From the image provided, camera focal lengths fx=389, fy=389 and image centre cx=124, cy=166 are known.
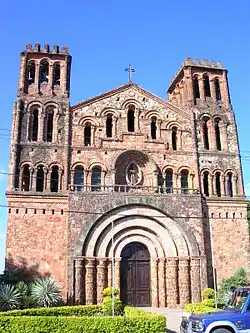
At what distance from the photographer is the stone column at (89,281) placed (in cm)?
2798

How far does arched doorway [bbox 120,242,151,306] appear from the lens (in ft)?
97.4

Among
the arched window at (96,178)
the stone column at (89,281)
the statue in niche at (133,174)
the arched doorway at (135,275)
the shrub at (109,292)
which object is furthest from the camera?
the statue in niche at (133,174)

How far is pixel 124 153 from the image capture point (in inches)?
1323

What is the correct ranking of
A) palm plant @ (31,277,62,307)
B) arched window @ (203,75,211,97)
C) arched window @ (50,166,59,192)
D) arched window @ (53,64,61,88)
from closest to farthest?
palm plant @ (31,277,62,307) → arched window @ (50,166,59,192) → arched window @ (53,64,61,88) → arched window @ (203,75,211,97)

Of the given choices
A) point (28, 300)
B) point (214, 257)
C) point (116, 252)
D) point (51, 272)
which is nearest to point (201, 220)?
point (214, 257)

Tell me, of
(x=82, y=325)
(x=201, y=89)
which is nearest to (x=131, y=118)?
(x=201, y=89)

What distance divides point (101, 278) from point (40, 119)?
1452 cm

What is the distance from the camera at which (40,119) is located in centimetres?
3391

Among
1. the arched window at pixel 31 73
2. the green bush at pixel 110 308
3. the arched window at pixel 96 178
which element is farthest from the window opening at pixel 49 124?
the green bush at pixel 110 308

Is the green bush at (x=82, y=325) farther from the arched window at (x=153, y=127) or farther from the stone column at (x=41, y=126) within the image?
the arched window at (x=153, y=127)

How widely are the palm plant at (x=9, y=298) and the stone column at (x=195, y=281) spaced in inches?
500

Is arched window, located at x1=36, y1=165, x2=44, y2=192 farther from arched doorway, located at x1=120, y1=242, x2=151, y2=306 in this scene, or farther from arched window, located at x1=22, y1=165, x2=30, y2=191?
arched doorway, located at x1=120, y1=242, x2=151, y2=306

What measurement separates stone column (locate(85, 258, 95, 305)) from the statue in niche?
7.79 meters

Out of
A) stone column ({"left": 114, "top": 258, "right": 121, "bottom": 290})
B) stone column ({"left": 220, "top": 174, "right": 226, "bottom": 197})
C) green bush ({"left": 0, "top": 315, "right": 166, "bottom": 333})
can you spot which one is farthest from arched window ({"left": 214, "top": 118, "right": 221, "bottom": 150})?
green bush ({"left": 0, "top": 315, "right": 166, "bottom": 333})
